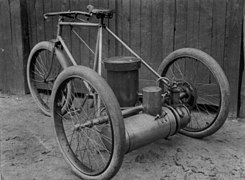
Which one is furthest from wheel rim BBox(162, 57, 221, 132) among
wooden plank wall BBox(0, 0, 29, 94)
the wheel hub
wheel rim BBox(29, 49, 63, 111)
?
wooden plank wall BBox(0, 0, 29, 94)

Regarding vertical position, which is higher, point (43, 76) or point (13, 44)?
point (13, 44)

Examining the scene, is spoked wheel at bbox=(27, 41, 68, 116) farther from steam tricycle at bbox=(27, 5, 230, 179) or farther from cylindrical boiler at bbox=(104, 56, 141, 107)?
cylindrical boiler at bbox=(104, 56, 141, 107)

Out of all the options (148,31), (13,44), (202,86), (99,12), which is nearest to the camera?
(99,12)

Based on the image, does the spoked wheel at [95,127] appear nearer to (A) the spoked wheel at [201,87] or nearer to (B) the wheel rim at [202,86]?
(A) the spoked wheel at [201,87]

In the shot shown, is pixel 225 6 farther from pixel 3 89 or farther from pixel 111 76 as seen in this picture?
pixel 3 89

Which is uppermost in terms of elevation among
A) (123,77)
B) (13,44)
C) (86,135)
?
(13,44)

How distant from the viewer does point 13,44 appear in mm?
5297

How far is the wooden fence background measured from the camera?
13.1 feet

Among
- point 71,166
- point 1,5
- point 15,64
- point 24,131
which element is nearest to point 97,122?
point 71,166

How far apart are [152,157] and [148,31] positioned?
190cm

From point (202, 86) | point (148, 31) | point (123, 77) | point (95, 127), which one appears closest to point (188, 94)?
point (123, 77)

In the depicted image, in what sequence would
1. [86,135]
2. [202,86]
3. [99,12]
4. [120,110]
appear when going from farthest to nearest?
1. [202,86]
2. [99,12]
3. [86,135]
4. [120,110]

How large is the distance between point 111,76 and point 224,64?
1605 millimetres

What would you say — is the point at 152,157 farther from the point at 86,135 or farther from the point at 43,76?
the point at 43,76
